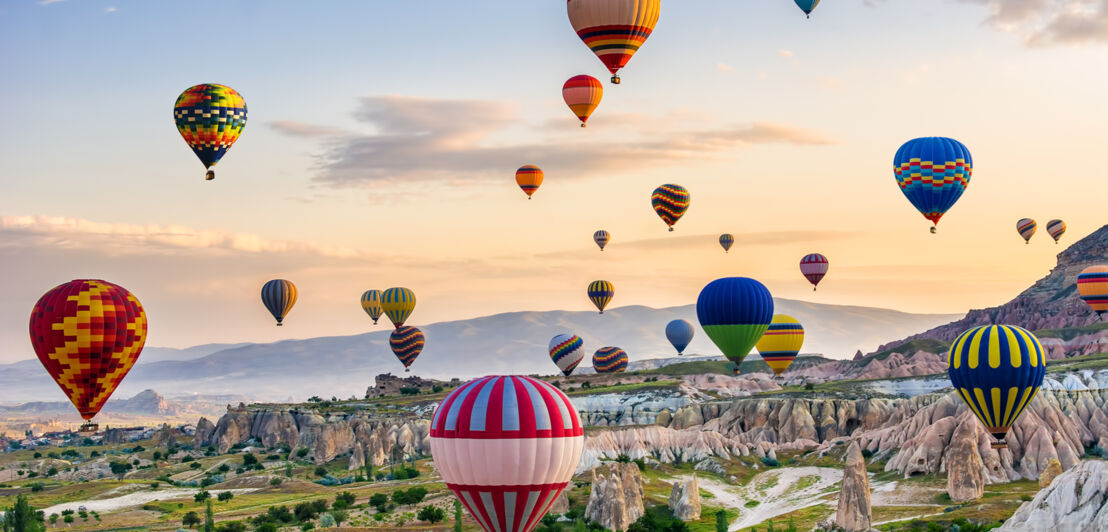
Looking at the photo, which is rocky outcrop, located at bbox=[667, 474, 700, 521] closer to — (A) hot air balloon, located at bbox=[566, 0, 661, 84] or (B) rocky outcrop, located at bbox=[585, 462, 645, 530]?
(B) rocky outcrop, located at bbox=[585, 462, 645, 530]

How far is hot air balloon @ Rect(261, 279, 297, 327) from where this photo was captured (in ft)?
563

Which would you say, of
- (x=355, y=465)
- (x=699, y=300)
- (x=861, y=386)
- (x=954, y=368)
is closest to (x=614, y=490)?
(x=699, y=300)

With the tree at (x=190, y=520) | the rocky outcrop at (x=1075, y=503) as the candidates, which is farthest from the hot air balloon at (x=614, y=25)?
the tree at (x=190, y=520)

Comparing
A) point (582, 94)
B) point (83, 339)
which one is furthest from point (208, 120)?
point (582, 94)

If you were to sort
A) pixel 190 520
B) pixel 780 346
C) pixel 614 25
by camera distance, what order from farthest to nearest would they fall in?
pixel 780 346, pixel 190 520, pixel 614 25

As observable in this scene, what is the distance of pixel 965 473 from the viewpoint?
113m

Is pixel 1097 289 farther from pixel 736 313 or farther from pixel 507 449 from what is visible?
→ pixel 507 449

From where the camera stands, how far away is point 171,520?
125 metres

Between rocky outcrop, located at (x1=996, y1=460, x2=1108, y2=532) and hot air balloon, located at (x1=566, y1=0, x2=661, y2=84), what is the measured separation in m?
42.1

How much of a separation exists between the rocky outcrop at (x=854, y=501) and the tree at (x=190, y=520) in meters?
59.2

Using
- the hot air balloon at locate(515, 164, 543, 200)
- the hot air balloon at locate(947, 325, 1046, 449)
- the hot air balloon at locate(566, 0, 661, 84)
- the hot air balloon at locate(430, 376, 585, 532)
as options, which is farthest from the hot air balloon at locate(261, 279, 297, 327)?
the hot air balloon at locate(430, 376, 585, 532)

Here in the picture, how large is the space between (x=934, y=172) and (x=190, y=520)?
253 feet

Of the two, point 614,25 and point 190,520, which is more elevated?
point 614,25

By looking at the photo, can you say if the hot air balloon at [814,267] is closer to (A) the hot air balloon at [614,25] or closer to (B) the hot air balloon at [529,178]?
(B) the hot air balloon at [529,178]
